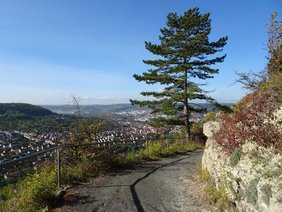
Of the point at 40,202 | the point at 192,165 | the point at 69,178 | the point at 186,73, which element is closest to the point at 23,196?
the point at 40,202

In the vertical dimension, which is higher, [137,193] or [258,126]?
[258,126]

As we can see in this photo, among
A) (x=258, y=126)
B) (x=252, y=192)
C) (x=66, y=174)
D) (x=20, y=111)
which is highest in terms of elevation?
(x=258, y=126)

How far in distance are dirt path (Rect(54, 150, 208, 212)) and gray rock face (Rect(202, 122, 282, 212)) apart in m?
1.32

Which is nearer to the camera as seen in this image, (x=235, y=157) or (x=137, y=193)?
(x=235, y=157)

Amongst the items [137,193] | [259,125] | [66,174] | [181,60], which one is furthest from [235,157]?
[181,60]

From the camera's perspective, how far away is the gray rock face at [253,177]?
4656 mm

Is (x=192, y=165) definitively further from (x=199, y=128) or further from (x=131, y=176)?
(x=199, y=128)

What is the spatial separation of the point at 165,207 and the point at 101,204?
62.8 inches

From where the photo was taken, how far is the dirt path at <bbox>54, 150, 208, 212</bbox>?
7.52m

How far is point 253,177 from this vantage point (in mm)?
5359

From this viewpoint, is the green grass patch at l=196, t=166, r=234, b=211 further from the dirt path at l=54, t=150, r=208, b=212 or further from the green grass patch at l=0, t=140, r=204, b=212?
the green grass patch at l=0, t=140, r=204, b=212

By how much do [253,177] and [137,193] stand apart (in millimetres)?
4130

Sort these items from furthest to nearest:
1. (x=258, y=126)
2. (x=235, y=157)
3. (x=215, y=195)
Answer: (x=215, y=195) < (x=258, y=126) < (x=235, y=157)

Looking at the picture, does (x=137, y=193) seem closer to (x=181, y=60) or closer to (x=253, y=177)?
(x=253, y=177)
